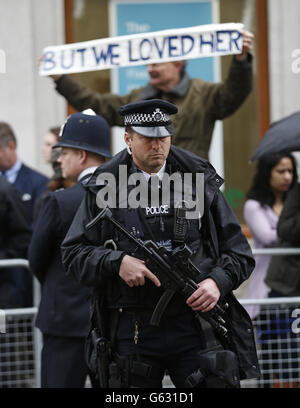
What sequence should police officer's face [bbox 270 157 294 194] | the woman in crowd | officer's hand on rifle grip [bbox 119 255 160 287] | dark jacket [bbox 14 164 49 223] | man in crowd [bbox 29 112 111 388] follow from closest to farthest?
officer's hand on rifle grip [bbox 119 255 160 287] < man in crowd [bbox 29 112 111 388] < the woman in crowd < police officer's face [bbox 270 157 294 194] < dark jacket [bbox 14 164 49 223]

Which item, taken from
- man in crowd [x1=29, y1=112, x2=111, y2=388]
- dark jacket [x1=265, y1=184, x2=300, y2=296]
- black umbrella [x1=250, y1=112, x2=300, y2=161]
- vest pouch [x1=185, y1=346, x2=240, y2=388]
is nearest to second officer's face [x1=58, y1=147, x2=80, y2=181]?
man in crowd [x1=29, y1=112, x2=111, y2=388]

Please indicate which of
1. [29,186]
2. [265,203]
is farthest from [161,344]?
[29,186]

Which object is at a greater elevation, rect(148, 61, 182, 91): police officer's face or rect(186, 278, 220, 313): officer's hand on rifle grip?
rect(148, 61, 182, 91): police officer's face

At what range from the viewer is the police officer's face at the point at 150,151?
4.08 meters

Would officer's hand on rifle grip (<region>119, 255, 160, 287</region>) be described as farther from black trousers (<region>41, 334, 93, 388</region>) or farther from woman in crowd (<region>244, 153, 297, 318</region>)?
woman in crowd (<region>244, 153, 297, 318</region>)

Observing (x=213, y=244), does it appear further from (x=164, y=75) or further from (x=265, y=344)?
(x=164, y=75)

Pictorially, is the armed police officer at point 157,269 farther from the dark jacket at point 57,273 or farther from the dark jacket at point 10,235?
the dark jacket at point 10,235

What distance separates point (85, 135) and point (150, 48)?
0.80m

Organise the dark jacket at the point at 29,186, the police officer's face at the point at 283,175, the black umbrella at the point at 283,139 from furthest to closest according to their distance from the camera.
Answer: the dark jacket at the point at 29,186 → the police officer's face at the point at 283,175 → the black umbrella at the point at 283,139

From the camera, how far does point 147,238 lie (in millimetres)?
4074

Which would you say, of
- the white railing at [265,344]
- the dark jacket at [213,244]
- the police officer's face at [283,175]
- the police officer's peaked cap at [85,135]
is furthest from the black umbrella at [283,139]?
the dark jacket at [213,244]

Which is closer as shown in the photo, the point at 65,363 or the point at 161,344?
the point at 161,344

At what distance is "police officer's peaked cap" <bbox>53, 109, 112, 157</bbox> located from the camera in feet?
16.4
